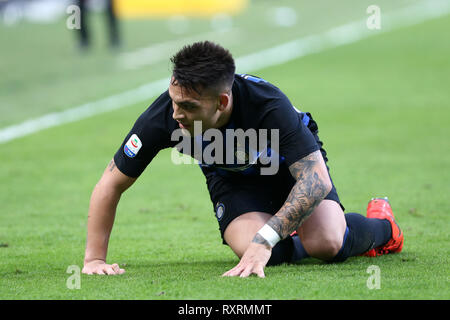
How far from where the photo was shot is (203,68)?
419 centimetres

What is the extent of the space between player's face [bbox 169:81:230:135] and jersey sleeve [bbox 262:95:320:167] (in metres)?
0.30

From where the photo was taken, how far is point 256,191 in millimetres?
5195

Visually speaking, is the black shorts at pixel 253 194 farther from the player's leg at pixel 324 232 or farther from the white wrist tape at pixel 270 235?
the white wrist tape at pixel 270 235

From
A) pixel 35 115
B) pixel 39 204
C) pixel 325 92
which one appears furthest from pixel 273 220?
pixel 325 92

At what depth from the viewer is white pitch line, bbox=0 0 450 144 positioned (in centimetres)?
1219

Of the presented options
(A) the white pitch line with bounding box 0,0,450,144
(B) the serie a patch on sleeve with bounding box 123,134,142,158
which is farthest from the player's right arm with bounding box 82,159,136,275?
(A) the white pitch line with bounding box 0,0,450,144

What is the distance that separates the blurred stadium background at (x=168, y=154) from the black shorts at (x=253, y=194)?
326mm

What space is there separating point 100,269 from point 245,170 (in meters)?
1.13

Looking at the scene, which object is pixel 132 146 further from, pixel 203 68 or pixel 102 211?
pixel 203 68

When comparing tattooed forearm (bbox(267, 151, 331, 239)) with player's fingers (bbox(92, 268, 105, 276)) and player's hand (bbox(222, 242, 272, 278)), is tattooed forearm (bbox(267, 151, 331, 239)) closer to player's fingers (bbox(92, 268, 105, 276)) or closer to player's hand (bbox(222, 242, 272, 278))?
player's hand (bbox(222, 242, 272, 278))

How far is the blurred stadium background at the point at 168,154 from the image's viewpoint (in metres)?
4.42

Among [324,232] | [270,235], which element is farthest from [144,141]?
[324,232]

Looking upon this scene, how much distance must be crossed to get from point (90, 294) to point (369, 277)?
1442 mm
